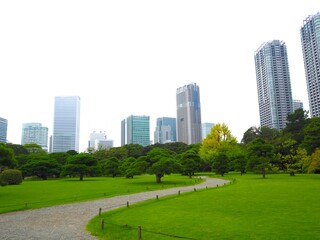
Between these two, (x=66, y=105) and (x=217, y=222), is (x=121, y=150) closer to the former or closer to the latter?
(x=217, y=222)

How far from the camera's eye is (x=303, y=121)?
5366cm

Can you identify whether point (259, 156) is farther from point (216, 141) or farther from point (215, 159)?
point (216, 141)

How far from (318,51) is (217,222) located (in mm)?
87607

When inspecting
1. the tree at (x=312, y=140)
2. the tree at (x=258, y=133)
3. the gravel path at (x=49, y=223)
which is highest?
the tree at (x=258, y=133)

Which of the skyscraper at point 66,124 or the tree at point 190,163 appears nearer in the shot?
the tree at point 190,163

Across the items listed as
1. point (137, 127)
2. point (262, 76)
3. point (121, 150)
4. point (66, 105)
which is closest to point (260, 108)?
point (262, 76)

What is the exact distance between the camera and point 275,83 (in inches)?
3839

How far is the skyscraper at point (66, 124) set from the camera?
6476 inches

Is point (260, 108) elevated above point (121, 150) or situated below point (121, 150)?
above

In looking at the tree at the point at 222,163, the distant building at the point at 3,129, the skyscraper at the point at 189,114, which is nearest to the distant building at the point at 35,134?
the distant building at the point at 3,129

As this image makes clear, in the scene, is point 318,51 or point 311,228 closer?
point 311,228

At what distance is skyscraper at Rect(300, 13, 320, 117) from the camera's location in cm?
8000

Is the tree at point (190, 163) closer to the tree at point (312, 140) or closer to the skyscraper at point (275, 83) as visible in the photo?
the tree at point (312, 140)

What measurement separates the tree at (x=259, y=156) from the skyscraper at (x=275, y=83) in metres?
66.3
